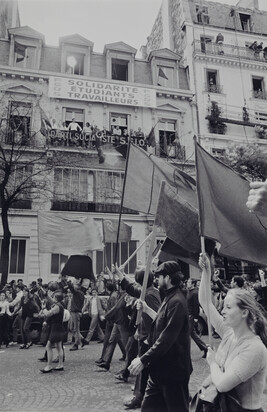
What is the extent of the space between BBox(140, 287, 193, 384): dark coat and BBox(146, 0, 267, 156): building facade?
69.6 ft

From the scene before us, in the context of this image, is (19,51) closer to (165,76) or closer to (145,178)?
(165,76)

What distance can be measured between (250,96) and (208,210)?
81.1 feet

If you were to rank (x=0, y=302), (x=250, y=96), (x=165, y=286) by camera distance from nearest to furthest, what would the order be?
(x=165, y=286), (x=0, y=302), (x=250, y=96)

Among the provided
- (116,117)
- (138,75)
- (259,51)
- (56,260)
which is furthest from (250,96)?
(56,260)

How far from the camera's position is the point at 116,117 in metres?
24.0

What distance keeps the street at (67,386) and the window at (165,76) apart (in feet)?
66.0

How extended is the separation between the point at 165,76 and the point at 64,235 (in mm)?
18827

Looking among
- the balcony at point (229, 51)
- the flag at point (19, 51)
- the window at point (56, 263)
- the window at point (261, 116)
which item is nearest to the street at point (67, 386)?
the window at point (56, 263)

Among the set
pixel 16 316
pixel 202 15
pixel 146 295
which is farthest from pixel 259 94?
pixel 146 295

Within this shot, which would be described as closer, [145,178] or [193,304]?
[145,178]

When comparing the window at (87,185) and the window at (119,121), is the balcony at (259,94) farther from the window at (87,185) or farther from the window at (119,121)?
the window at (87,185)

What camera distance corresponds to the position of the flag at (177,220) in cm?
453

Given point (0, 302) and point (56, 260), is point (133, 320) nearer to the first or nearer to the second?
point (0, 302)

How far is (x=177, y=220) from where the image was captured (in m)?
4.62
